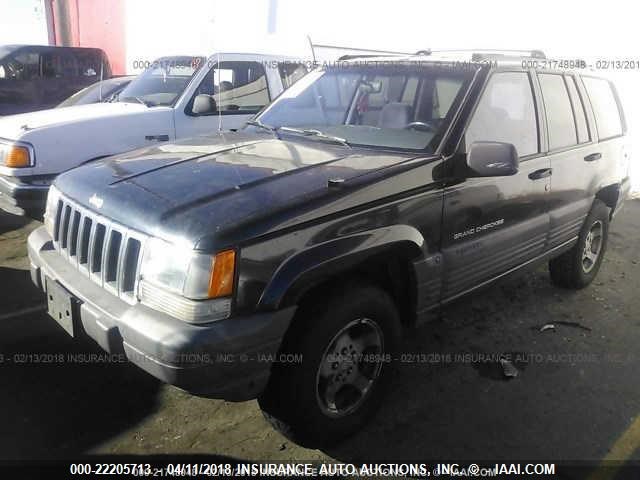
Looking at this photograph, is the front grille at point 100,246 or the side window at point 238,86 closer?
the front grille at point 100,246

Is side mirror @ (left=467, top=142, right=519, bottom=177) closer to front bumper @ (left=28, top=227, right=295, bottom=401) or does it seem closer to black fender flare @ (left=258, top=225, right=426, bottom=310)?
black fender flare @ (left=258, top=225, right=426, bottom=310)

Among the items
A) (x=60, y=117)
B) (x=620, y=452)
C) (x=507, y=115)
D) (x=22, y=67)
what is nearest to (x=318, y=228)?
(x=507, y=115)

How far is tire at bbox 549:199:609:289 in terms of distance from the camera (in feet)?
15.3

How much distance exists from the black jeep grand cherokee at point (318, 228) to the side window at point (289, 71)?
2.78 m

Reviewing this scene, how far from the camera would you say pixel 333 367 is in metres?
2.71

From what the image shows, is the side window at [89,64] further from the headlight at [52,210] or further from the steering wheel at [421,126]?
the steering wheel at [421,126]

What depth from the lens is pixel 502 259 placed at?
3559mm

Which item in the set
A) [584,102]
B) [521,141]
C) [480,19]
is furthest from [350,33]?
[521,141]

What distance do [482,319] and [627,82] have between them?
638 cm

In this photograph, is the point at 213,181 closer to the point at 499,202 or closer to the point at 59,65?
the point at 499,202

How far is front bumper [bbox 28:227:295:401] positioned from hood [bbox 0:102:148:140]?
3.44 metres

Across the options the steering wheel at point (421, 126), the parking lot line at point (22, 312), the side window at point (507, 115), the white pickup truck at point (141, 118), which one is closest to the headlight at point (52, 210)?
the parking lot line at point (22, 312)

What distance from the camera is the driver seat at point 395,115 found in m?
3.37

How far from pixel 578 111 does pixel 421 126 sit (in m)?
1.78
